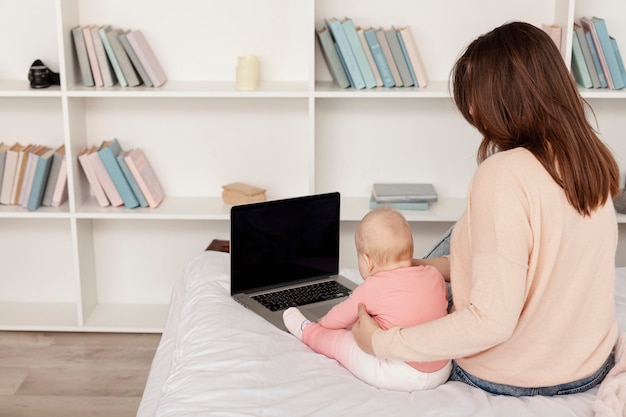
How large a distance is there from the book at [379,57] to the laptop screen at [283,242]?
2.69 ft

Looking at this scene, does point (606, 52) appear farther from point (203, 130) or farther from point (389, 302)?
point (389, 302)

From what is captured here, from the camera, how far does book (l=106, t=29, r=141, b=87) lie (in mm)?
3016

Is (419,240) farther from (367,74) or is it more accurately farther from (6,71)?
(6,71)

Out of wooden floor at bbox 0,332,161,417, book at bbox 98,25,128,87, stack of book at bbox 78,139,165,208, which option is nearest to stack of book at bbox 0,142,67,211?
stack of book at bbox 78,139,165,208

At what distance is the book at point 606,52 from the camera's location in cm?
293

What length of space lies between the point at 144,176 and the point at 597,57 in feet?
5.41

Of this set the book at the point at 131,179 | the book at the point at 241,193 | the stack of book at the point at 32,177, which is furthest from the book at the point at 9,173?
the book at the point at 241,193

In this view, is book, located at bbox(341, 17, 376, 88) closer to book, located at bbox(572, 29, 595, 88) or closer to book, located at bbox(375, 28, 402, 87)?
book, located at bbox(375, 28, 402, 87)

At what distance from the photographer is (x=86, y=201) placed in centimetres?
325

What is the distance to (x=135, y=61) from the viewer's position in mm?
3043

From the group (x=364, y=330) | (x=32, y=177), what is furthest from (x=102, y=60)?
(x=364, y=330)

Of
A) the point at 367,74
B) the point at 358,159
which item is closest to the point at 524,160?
the point at 367,74

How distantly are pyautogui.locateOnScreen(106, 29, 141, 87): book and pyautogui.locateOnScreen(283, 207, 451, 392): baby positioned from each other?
152cm

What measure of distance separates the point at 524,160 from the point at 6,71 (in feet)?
7.57
